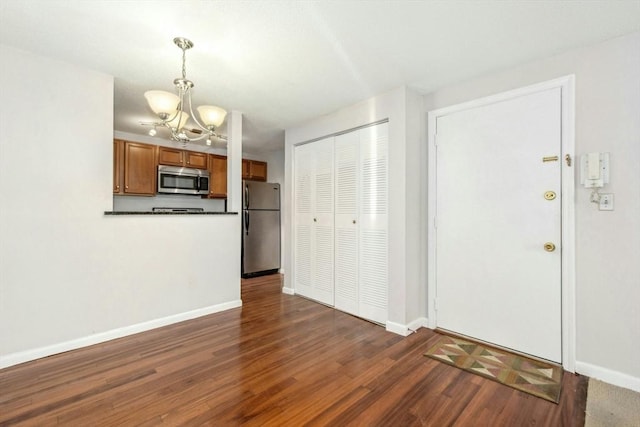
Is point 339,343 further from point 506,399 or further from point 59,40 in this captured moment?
point 59,40

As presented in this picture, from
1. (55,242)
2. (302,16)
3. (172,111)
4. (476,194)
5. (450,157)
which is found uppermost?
(302,16)

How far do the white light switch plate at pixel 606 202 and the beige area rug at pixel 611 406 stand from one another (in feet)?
3.97

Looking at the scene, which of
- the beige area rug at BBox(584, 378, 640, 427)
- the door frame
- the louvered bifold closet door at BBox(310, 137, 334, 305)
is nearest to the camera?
the beige area rug at BBox(584, 378, 640, 427)

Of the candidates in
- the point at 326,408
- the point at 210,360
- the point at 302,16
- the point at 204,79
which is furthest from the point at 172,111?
the point at 326,408

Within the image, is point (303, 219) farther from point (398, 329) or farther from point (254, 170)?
point (254, 170)

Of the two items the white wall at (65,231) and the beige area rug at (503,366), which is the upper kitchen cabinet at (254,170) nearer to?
the white wall at (65,231)

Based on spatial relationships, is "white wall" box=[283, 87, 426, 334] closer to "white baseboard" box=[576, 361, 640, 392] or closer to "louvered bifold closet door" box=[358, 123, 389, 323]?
"louvered bifold closet door" box=[358, 123, 389, 323]

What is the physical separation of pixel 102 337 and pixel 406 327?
2.79 meters

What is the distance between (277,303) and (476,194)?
2635 millimetres

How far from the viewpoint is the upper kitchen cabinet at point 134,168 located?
4.25 m

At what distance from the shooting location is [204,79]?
2693mm

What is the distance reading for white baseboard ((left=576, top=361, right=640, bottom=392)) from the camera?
188 cm

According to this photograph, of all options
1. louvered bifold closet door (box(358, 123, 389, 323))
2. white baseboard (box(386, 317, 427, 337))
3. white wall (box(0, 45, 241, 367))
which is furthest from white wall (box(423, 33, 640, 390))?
white wall (box(0, 45, 241, 367))

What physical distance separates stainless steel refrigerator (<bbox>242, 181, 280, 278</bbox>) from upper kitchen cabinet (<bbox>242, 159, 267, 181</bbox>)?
39 centimetres
